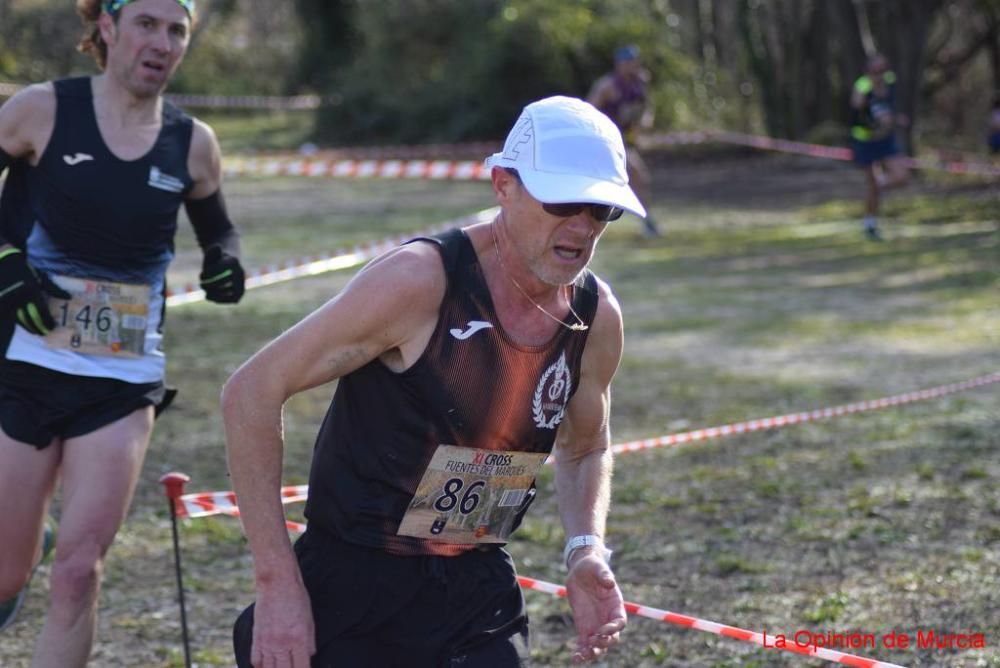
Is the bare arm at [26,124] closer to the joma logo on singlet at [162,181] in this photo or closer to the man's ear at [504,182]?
the joma logo on singlet at [162,181]

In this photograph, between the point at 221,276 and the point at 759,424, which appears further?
the point at 759,424

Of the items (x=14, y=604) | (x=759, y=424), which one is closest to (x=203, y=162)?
(x=14, y=604)

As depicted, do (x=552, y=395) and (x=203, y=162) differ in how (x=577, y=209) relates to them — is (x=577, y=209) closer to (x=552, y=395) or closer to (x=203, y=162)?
(x=552, y=395)

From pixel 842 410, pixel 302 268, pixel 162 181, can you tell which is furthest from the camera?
pixel 302 268

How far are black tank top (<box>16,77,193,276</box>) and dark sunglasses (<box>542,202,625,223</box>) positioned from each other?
68.9 inches

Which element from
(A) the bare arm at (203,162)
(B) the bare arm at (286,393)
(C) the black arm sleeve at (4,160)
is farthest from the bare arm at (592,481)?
(C) the black arm sleeve at (4,160)

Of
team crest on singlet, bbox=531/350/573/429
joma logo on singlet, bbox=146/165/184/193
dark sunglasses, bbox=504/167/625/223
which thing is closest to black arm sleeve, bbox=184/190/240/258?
joma logo on singlet, bbox=146/165/184/193

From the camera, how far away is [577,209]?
275 cm

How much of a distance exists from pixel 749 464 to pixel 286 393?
4.64 m

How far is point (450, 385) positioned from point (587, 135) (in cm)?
57

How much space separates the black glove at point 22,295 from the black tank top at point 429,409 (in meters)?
1.34

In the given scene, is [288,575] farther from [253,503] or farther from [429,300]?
[429,300]

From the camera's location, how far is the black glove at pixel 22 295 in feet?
12.6

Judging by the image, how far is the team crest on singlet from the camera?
9.68ft
